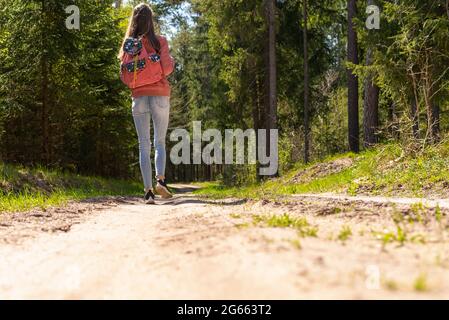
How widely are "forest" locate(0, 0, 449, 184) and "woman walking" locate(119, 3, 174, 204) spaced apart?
533cm

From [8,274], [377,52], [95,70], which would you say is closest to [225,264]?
[8,274]

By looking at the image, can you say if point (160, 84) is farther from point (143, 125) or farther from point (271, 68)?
point (271, 68)

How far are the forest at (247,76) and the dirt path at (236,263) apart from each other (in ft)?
25.1

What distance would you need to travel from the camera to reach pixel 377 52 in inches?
468

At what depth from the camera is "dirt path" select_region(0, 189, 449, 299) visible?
157 centimetres

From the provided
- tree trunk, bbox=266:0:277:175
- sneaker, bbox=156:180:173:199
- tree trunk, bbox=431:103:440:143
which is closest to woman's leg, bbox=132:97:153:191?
sneaker, bbox=156:180:173:199

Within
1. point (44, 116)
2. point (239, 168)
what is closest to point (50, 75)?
point (44, 116)

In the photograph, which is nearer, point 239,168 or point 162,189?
point 162,189

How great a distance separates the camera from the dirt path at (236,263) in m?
1.57

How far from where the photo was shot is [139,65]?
6492 millimetres

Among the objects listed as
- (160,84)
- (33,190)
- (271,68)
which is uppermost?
(271,68)

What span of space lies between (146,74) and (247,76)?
1445 centimetres

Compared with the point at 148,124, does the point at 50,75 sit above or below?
above

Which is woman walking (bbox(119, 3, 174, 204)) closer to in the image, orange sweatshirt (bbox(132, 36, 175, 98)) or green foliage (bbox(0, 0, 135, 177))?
orange sweatshirt (bbox(132, 36, 175, 98))
